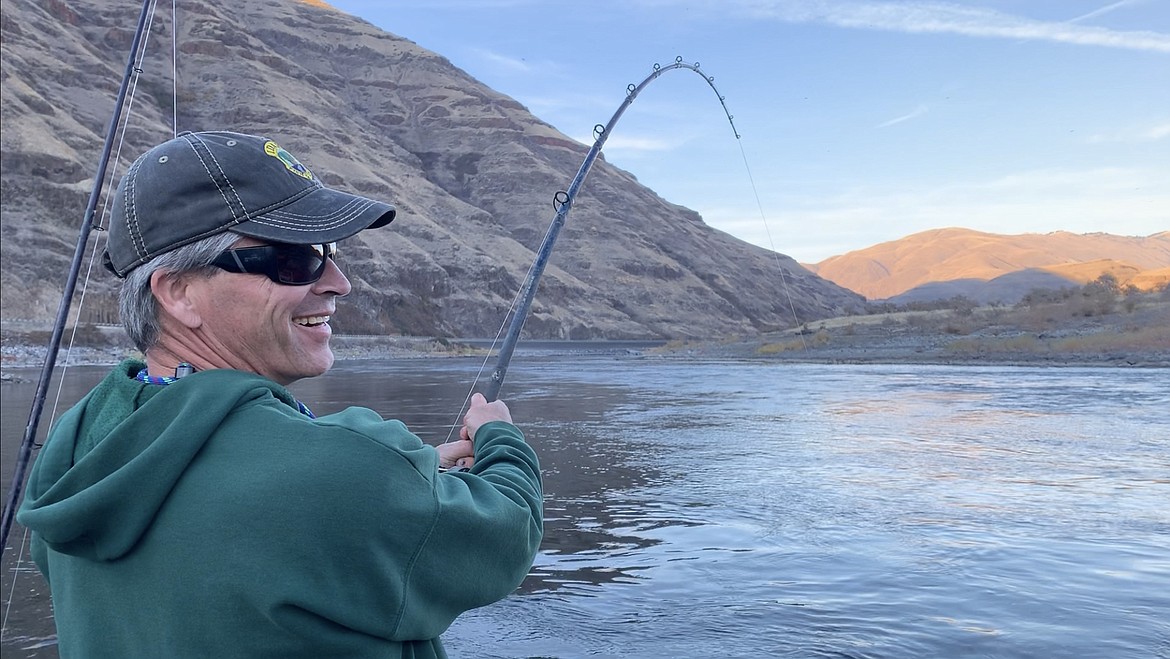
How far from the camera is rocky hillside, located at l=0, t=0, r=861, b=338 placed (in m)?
62.0

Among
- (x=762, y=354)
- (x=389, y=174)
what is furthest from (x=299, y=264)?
(x=389, y=174)

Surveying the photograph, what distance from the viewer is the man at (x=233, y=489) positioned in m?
1.20

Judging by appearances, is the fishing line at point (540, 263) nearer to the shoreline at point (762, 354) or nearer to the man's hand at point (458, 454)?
the man's hand at point (458, 454)

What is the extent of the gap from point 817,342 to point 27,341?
35.8 m

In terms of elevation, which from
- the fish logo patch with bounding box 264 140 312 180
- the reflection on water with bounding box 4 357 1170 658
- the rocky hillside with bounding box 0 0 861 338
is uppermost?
the rocky hillside with bounding box 0 0 861 338

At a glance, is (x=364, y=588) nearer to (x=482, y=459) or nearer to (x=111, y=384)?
(x=482, y=459)

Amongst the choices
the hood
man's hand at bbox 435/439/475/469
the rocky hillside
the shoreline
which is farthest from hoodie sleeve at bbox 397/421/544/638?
the rocky hillside

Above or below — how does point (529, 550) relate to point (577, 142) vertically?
below

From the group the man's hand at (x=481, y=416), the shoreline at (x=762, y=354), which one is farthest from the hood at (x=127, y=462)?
the shoreline at (x=762, y=354)

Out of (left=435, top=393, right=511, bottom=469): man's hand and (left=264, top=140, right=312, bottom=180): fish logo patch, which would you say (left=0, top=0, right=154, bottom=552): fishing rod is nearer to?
(left=435, top=393, right=511, bottom=469): man's hand

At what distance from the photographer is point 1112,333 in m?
31.5

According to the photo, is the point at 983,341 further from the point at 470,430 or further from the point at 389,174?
the point at 389,174

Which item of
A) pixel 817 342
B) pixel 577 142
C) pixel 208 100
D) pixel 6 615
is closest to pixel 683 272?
pixel 577 142

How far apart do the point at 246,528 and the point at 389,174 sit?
10659cm
